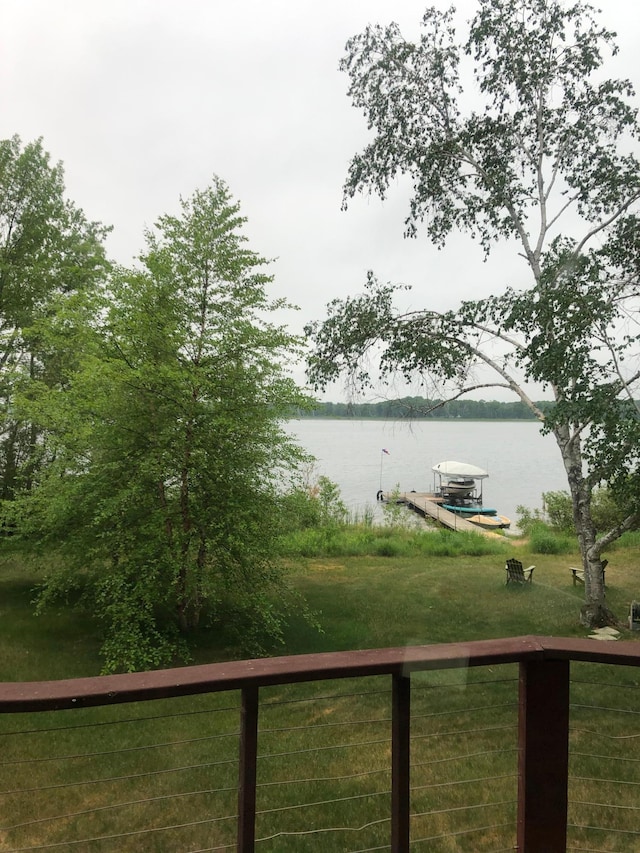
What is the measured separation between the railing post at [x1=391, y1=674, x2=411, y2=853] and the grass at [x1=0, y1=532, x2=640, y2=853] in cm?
11

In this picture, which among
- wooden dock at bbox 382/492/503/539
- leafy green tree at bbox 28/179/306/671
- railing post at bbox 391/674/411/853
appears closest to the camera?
railing post at bbox 391/674/411/853

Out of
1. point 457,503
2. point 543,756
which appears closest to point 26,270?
point 543,756

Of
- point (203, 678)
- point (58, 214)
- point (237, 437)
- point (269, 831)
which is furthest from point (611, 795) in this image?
point (58, 214)

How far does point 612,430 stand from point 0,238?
13.1 m

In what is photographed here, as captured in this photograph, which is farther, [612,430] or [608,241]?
[608,241]

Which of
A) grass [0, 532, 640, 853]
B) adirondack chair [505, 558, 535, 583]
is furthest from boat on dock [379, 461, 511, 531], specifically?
grass [0, 532, 640, 853]

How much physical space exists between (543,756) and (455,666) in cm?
37

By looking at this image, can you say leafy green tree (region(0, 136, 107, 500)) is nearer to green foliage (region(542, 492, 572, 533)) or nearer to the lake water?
the lake water

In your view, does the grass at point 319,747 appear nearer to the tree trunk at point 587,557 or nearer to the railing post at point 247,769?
the railing post at point 247,769

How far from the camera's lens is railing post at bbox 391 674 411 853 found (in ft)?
4.05

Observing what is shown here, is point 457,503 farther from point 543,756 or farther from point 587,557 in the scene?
point 543,756

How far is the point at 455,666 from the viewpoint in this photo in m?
1.15

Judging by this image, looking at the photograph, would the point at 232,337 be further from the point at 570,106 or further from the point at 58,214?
the point at 58,214

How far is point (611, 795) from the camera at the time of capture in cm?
357
